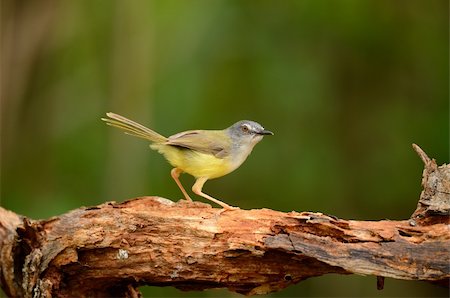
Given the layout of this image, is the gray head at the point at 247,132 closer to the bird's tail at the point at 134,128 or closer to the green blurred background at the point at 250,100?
the bird's tail at the point at 134,128

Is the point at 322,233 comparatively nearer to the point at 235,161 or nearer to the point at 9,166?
the point at 235,161

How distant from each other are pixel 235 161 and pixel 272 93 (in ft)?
11.8

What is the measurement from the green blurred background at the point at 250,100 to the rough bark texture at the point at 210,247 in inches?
142

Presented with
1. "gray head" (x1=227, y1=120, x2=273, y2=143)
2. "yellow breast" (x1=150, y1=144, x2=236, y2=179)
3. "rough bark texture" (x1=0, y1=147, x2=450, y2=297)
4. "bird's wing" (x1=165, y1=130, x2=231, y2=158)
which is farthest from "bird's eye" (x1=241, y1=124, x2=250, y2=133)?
"rough bark texture" (x1=0, y1=147, x2=450, y2=297)

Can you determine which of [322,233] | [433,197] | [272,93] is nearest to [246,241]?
[322,233]

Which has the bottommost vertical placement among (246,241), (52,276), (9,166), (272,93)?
(52,276)

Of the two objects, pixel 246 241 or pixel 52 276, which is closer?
pixel 246 241

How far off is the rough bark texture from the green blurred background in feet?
11.8

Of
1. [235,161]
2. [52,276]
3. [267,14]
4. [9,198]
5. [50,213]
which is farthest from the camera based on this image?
[267,14]

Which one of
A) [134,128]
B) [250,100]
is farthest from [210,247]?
[250,100]

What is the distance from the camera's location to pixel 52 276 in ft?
16.1

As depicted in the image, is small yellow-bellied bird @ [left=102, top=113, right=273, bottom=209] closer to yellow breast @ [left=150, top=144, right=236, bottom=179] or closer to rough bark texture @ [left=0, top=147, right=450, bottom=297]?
yellow breast @ [left=150, top=144, right=236, bottom=179]

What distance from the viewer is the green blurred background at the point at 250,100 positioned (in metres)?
8.86

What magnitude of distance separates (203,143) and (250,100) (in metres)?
3.81
